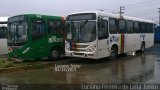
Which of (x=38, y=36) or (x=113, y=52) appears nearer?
(x=38, y=36)

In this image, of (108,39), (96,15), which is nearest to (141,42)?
(108,39)

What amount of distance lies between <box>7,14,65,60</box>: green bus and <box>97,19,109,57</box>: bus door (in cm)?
306

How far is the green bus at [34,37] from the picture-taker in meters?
15.6

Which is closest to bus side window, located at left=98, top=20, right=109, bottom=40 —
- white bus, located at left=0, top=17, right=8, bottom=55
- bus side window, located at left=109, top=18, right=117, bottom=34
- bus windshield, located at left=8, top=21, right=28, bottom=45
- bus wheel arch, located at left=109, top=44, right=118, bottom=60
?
bus side window, located at left=109, top=18, right=117, bottom=34

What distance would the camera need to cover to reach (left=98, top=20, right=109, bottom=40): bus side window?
15.9 m

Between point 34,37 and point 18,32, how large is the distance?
3.05 ft

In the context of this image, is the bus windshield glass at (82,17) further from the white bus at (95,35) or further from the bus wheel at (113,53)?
the bus wheel at (113,53)

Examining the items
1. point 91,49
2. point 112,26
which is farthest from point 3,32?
point 91,49

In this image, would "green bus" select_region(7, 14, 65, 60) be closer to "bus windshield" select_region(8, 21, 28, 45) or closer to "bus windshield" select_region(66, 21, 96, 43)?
"bus windshield" select_region(8, 21, 28, 45)

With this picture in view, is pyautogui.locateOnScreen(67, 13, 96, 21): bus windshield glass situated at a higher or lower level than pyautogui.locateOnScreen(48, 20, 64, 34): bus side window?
higher

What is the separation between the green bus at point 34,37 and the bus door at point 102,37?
3058 millimetres

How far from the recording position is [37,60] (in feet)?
55.8

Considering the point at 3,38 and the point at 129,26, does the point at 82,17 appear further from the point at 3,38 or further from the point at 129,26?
the point at 3,38

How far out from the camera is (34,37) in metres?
16.0
